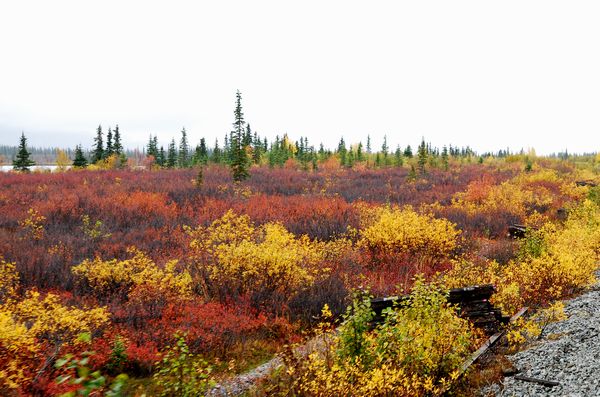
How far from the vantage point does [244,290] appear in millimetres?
8602

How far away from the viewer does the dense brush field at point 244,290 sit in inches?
205

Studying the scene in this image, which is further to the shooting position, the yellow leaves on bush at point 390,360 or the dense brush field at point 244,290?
the dense brush field at point 244,290

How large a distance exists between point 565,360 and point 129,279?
843 cm

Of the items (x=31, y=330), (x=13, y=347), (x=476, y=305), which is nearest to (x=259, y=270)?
(x=31, y=330)

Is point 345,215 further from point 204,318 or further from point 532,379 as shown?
point 532,379

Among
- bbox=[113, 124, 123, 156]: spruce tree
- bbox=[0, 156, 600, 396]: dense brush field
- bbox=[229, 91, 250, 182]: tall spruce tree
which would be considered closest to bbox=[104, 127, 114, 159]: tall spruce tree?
bbox=[113, 124, 123, 156]: spruce tree

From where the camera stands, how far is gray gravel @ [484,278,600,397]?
4.97 m

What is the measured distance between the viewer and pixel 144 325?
695 centimetres

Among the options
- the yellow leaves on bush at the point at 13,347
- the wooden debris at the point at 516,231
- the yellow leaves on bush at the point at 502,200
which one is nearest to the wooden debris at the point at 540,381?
the yellow leaves on bush at the point at 13,347

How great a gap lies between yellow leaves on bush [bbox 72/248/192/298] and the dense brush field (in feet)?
0.15

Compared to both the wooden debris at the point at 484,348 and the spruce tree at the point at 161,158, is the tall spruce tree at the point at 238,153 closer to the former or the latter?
the wooden debris at the point at 484,348

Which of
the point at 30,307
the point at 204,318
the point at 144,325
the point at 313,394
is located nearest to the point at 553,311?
the point at 313,394

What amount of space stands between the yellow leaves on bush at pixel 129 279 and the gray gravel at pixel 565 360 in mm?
6100

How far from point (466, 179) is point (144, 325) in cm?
2947
